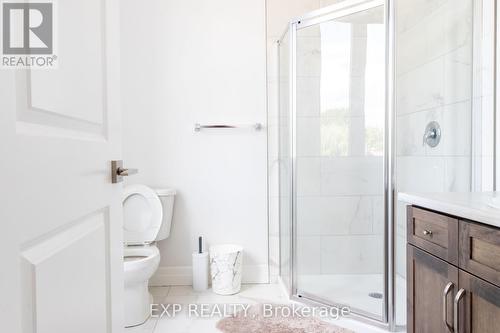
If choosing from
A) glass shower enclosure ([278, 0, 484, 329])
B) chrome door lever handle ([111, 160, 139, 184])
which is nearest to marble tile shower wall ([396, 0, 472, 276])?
glass shower enclosure ([278, 0, 484, 329])

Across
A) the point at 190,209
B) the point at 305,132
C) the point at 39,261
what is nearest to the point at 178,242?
the point at 190,209

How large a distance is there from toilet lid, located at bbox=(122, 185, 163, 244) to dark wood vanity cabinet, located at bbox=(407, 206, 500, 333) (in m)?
1.65

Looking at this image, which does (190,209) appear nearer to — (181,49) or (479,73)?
(181,49)

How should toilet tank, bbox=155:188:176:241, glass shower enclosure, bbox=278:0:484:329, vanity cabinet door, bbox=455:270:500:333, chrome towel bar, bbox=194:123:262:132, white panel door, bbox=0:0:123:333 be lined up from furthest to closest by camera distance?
chrome towel bar, bbox=194:123:262:132 → toilet tank, bbox=155:188:176:241 → glass shower enclosure, bbox=278:0:484:329 → vanity cabinet door, bbox=455:270:500:333 → white panel door, bbox=0:0:123:333

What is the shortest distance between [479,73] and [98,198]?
1.83 meters

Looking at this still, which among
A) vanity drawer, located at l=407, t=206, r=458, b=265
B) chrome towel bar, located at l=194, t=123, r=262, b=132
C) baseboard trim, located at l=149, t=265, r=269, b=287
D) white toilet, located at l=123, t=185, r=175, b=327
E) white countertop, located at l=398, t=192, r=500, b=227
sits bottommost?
baseboard trim, located at l=149, t=265, r=269, b=287

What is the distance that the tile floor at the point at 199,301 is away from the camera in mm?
1862

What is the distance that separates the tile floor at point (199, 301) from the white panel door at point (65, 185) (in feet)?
3.08

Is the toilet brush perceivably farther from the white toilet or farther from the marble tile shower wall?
the marble tile shower wall

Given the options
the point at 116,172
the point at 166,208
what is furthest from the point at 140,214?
the point at 116,172

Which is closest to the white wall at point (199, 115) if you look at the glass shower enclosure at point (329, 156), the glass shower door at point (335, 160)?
the glass shower enclosure at point (329, 156)

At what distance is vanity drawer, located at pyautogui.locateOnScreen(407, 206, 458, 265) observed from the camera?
3.10ft

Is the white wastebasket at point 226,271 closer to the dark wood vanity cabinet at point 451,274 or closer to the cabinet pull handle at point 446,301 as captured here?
the dark wood vanity cabinet at point 451,274

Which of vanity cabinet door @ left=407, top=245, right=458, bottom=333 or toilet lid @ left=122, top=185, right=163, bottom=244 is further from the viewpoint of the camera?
toilet lid @ left=122, top=185, right=163, bottom=244
